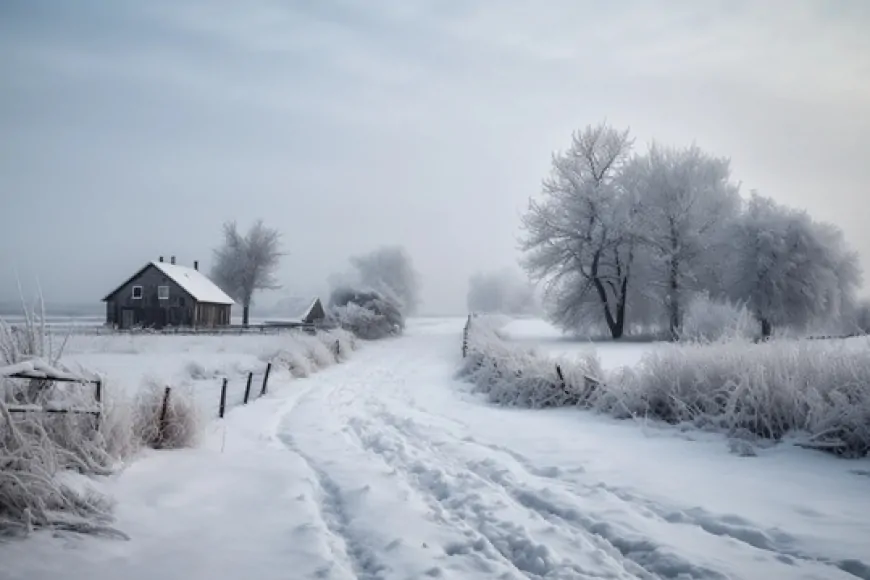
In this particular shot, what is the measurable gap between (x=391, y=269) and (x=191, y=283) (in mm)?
31219

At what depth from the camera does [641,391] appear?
30.8ft

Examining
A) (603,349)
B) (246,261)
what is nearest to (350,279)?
(246,261)

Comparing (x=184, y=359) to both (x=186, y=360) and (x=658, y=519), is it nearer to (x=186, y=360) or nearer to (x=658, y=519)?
(x=186, y=360)

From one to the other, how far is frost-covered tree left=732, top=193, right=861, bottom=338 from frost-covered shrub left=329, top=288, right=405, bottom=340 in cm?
2517

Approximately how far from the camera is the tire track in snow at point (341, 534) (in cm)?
376

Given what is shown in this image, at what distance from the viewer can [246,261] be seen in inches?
2164

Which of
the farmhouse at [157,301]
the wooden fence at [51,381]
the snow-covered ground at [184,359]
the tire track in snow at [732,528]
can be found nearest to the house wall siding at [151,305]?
the farmhouse at [157,301]

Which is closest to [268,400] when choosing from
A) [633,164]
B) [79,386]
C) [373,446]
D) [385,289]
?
[373,446]

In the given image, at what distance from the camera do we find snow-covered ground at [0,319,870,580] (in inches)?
146

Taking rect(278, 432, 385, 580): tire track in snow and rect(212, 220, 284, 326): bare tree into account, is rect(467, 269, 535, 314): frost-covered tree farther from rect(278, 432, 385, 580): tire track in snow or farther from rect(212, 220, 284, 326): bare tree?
rect(278, 432, 385, 580): tire track in snow

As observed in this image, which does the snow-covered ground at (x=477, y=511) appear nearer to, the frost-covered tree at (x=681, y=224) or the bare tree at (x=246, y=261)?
the frost-covered tree at (x=681, y=224)

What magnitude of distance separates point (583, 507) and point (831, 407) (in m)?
3.87

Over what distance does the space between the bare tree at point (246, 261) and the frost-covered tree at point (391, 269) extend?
57.0ft

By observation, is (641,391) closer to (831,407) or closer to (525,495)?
(831,407)
